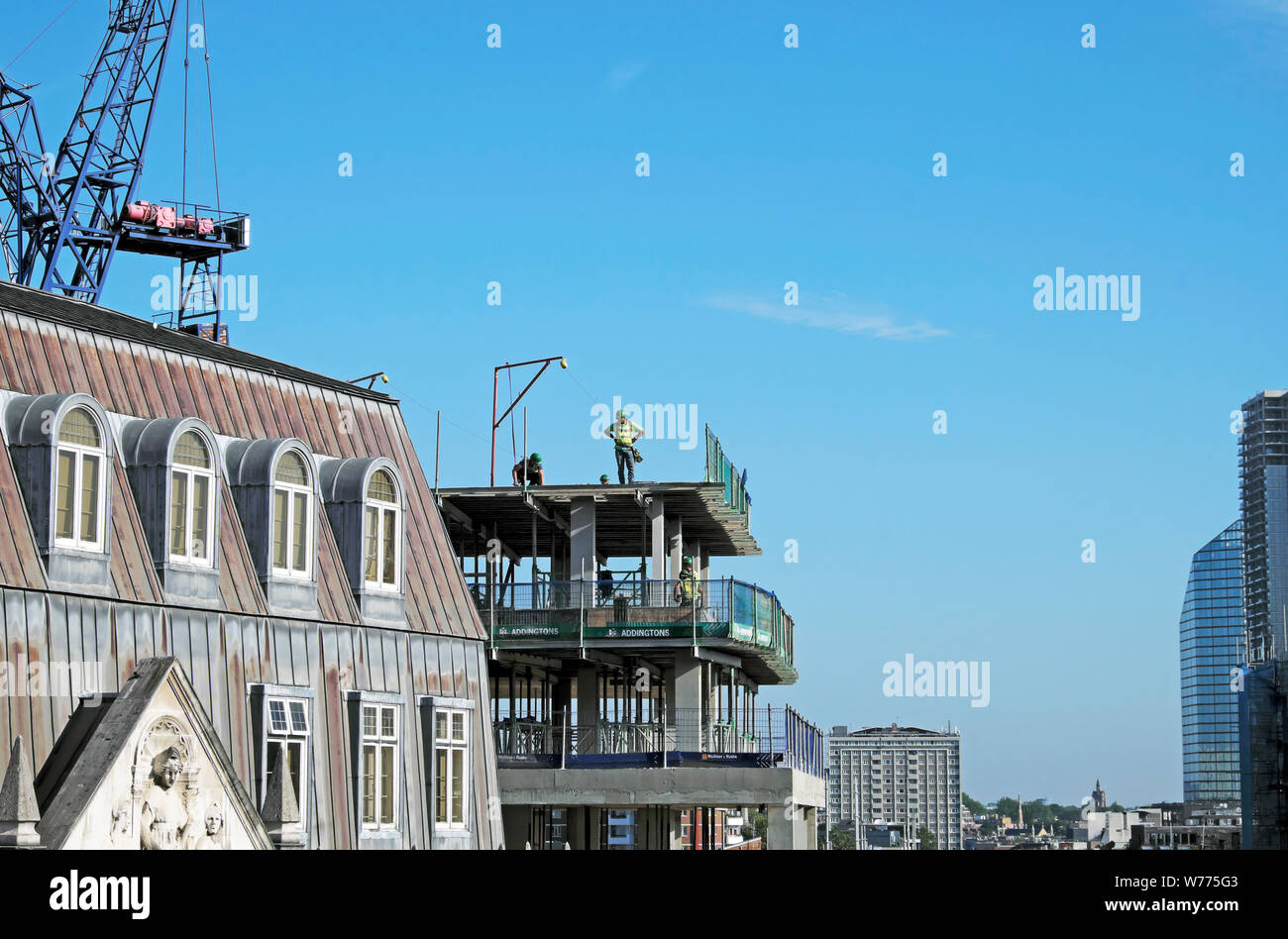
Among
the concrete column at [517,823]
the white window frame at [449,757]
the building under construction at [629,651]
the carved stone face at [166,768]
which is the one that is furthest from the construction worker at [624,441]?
the carved stone face at [166,768]

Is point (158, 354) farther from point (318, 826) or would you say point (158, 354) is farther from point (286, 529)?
point (318, 826)

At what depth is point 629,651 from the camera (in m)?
53.2

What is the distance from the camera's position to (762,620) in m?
53.9

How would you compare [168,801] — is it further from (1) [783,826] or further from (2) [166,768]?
(1) [783,826]

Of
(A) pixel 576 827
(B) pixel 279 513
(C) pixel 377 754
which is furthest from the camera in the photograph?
(A) pixel 576 827

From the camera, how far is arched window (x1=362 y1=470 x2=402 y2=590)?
31.6 meters

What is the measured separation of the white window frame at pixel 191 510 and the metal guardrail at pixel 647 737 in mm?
20935

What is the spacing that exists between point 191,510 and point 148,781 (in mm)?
5091

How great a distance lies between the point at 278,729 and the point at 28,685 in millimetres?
5114

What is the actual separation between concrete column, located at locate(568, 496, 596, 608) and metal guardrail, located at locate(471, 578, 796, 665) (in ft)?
2.19

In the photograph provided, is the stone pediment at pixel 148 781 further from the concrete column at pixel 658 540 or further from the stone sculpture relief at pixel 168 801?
the concrete column at pixel 658 540

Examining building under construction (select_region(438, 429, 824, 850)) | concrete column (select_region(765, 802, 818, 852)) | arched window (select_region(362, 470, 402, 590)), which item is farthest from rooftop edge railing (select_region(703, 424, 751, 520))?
arched window (select_region(362, 470, 402, 590))
